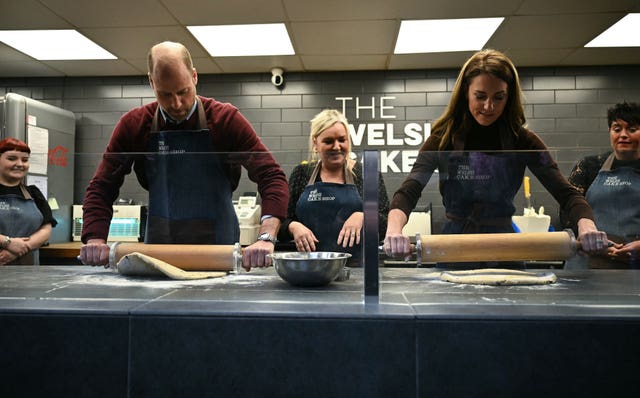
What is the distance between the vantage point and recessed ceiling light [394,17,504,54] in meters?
3.23

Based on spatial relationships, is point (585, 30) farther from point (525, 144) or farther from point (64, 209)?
point (64, 209)

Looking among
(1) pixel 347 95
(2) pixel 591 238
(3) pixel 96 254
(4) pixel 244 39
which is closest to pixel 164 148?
(3) pixel 96 254

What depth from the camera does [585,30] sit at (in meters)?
3.35

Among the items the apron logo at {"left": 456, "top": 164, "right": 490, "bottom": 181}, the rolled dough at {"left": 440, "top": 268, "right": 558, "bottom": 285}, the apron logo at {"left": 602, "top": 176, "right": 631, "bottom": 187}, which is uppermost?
the apron logo at {"left": 456, "top": 164, "right": 490, "bottom": 181}

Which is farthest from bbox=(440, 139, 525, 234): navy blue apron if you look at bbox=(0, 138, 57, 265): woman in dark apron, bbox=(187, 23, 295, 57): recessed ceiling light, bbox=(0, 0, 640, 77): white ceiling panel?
bbox=(187, 23, 295, 57): recessed ceiling light

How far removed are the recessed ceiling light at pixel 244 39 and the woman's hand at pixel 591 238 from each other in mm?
2580

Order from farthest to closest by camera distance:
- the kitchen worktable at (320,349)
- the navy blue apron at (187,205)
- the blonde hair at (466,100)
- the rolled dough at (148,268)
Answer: the blonde hair at (466,100) → the navy blue apron at (187,205) → the rolled dough at (148,268) → the kitchen worktable at (320,349)

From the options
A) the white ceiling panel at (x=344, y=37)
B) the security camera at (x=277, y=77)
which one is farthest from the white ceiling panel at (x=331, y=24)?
the security camera at (x=277, y=77)

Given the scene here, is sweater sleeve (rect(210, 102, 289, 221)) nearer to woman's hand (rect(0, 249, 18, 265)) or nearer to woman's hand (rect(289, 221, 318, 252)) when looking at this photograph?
woman's hand (rect(289, 221, 318, 252))

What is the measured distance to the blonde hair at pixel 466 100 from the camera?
158 centimetres

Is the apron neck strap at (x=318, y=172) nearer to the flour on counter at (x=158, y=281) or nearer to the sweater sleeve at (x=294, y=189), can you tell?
the sweater sleeve at (x=294, y=189)

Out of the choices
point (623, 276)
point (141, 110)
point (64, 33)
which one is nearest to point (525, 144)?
point (623, 276)

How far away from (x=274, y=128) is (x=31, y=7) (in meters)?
2.12

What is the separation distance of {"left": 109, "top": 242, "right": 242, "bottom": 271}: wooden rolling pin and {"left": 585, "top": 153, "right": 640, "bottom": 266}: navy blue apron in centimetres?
108
